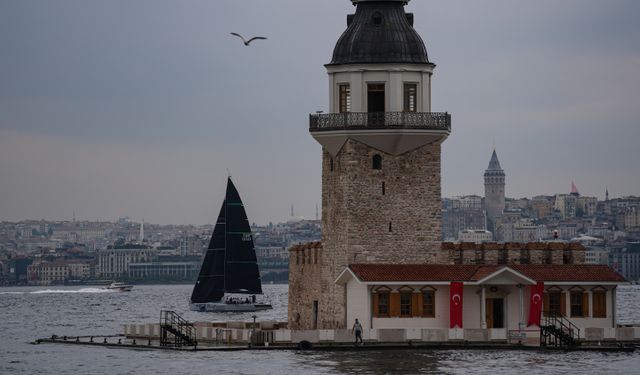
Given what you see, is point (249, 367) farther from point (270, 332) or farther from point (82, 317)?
point (82, 317)

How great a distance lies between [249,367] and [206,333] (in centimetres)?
1040

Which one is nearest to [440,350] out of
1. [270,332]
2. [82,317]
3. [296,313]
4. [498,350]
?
[498,350]

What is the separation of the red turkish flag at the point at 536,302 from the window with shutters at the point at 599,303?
2218 millimetres

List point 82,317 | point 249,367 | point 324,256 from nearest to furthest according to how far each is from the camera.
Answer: point 249,367, point 324,256, point 82,317

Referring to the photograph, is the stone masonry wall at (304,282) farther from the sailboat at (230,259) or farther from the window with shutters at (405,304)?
the sailboat at (230,259)

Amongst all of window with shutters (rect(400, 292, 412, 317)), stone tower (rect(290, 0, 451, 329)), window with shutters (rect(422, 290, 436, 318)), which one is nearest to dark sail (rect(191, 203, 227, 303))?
stone tower (rect(290, 0, 451, 329))

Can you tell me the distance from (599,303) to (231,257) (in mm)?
66340

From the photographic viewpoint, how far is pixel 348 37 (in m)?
78.4

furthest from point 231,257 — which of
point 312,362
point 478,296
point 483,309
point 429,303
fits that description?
point 312,362

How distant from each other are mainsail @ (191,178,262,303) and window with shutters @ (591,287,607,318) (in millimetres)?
63888

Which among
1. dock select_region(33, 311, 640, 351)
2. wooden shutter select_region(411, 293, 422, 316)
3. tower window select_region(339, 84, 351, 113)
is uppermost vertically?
tower window select_region(339, 84, 351, 113)

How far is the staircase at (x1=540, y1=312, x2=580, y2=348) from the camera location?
7275cm

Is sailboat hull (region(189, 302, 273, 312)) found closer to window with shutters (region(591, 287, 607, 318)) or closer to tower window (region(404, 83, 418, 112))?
tower window (region(404, 83, 418, 112))

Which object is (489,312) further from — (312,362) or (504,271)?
(312,362)
